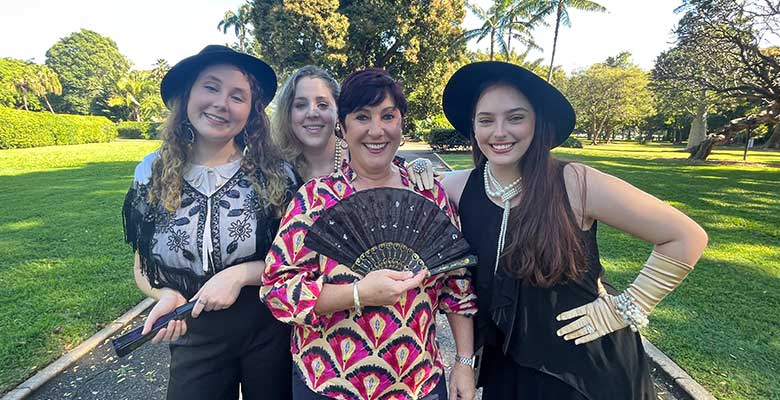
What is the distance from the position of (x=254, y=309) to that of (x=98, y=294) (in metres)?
4.22

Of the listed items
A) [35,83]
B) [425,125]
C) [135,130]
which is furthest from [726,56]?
[35,83]

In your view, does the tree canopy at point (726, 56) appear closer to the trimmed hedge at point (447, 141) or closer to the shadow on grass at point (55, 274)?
the trimmed hedge at point (447, 141)

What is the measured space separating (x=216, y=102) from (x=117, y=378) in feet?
9.57

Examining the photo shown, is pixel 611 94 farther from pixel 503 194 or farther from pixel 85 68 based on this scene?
pixel 85 68

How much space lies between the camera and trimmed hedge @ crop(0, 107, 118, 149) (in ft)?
83.7

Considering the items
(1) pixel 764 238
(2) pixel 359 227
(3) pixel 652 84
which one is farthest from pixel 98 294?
(3) pixel 652 84

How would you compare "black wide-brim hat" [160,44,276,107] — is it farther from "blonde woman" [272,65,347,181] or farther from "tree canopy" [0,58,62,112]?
"tree canopy" [0,58,62,112]

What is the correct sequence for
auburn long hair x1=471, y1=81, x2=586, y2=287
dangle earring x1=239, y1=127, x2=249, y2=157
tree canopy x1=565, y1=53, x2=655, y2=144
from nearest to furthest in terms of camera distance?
auburn long hair x1=471, y1=81, x2=586, y2=287
dangle earring x1=239, y1=127, x2=249, y2=157
tree canopy x1=565, y1=53, x2=655, y2=144

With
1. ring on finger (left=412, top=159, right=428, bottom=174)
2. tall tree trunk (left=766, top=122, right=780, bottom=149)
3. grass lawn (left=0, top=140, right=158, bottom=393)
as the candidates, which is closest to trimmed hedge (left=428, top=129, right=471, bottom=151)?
grass lawn (left=0, top=140, right=158, bottom=393)

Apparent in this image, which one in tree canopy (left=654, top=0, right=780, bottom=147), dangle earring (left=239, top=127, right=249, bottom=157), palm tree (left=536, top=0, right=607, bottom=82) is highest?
palm tree (left=536, top=0, right=607, bottom=82)

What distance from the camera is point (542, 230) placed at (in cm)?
166

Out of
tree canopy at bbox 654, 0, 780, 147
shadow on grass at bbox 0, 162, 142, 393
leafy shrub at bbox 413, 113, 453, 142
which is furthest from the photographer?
leafy shrub at bbox 413, 113, 453, 142

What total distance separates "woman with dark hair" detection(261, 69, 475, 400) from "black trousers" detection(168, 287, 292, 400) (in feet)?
0.95

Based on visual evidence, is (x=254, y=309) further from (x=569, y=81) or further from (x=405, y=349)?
(x=569, y=81)
